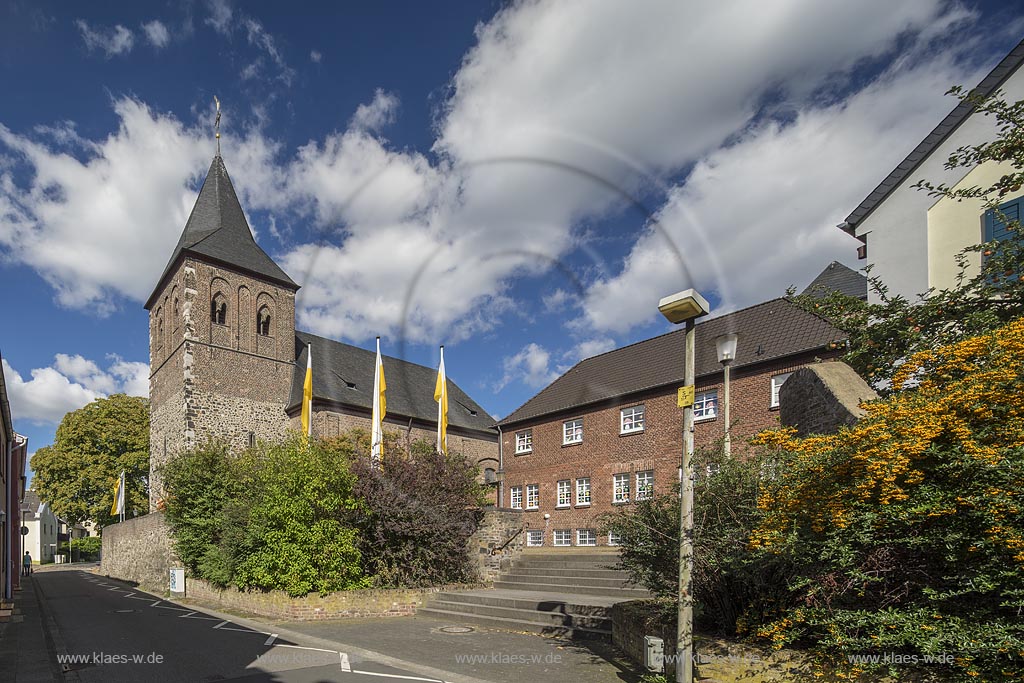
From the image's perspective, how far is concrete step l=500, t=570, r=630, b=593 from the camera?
49.2 ft

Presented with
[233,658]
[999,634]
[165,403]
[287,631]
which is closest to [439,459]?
[287,631]

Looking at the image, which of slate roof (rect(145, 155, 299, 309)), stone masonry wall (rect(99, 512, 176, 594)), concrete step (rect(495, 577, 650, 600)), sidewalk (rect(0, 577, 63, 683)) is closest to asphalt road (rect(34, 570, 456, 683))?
sidewalk (rect(0, 577, 63, 683))

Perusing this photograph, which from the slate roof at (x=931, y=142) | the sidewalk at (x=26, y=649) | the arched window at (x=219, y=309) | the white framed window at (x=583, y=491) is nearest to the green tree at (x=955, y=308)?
the slate roof at (x=931, y=142)

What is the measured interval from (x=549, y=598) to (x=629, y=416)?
12.4 m

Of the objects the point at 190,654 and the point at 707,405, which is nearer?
the point at 190,654

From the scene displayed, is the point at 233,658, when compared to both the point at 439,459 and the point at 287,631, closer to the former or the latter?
the point at 287,631

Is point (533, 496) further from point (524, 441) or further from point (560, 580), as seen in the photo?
point (560, 580)

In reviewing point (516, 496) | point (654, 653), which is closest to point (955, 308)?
point (654, 653)

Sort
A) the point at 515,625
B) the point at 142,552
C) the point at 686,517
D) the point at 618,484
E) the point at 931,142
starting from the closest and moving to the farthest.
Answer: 1. the point at 686,517
2. the point at 515,625
3. the point at 931,142
4. the point at 618,484
5. the point at 142,552

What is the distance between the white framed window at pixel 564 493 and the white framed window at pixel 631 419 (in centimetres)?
367

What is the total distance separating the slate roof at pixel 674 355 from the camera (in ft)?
69.6

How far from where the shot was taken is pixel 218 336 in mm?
33062

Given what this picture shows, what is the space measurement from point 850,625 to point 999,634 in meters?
1.16

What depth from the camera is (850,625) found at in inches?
219
